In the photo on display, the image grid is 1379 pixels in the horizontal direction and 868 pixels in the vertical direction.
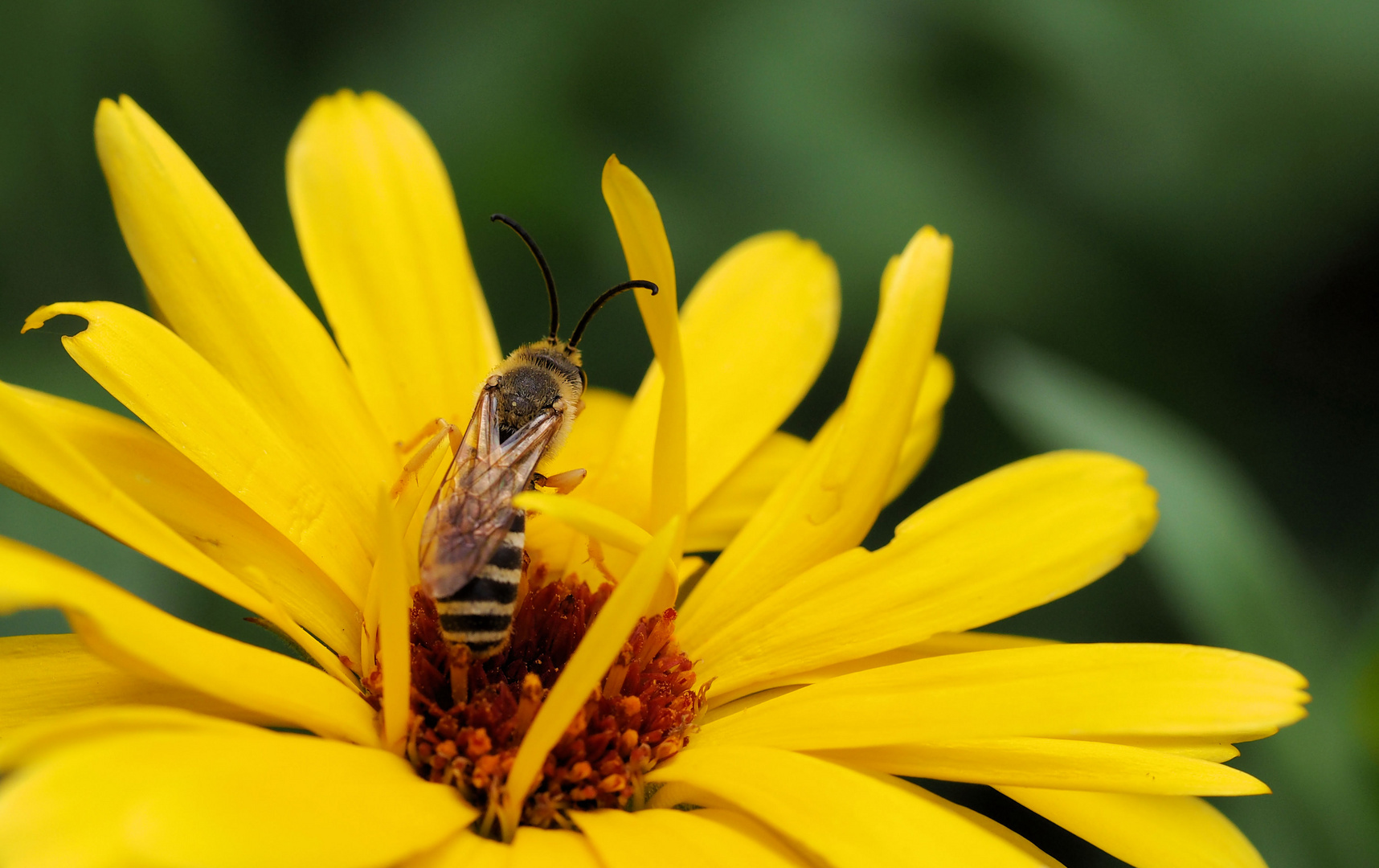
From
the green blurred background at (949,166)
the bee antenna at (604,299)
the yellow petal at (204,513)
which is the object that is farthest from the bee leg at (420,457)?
the green blurred background at (949,166)

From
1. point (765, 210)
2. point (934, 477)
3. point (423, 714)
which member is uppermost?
point (765, 210)

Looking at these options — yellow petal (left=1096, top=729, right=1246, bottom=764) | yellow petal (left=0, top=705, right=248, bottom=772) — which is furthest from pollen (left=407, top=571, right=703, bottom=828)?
yellow petal (left=1096, top=729, right=1246, bottom=764)

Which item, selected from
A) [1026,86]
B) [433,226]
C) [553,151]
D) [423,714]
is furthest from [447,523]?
[1026,86]

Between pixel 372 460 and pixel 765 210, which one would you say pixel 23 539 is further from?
pixel 765 210

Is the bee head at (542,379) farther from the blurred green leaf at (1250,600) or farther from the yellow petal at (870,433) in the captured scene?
the blurred green leaf at (1250,600)

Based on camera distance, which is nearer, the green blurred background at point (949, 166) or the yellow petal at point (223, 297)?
the yellow petal at point (223, 297)

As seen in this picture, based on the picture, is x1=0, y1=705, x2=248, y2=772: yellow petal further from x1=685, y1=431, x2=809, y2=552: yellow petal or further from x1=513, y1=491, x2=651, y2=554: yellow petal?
x1=685, y1=431, x2=809, y2=552: yellow petal

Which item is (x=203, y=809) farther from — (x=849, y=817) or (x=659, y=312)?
(x=659, y=312)

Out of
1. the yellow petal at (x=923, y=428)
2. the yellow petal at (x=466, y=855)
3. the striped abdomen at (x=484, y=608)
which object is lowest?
the yellow petal at (x=466, y=855)
